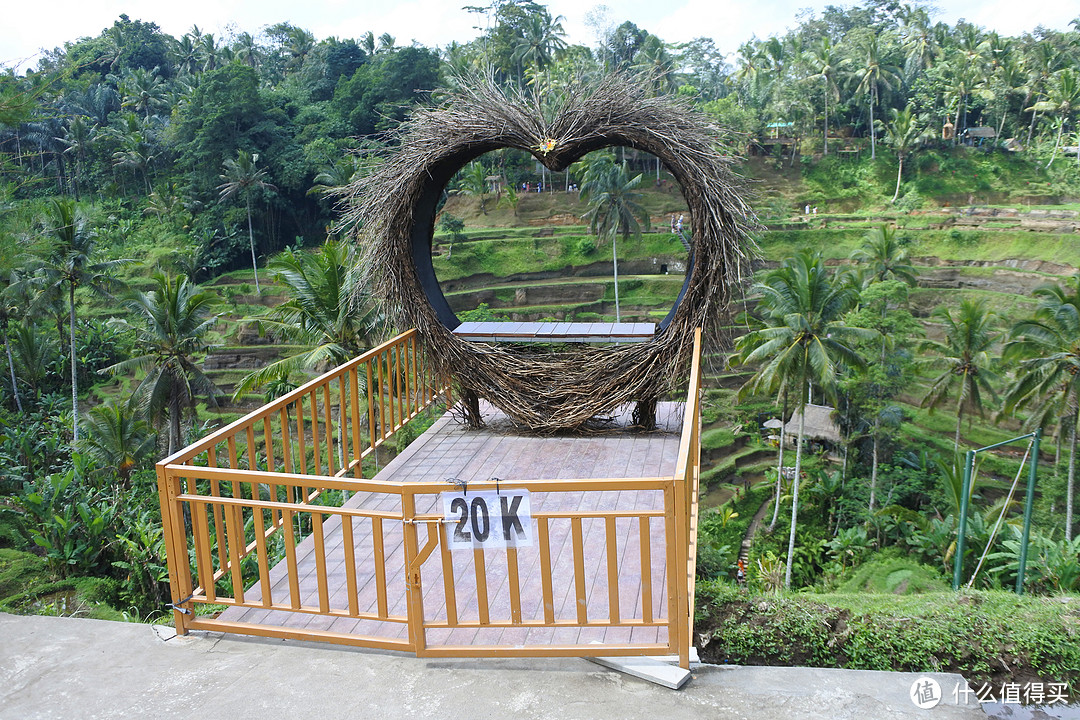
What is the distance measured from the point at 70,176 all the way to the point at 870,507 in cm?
4729

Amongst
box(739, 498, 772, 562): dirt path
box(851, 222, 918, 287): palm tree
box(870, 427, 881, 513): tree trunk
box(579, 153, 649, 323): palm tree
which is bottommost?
box(739, 498, 772, 562): dirt path

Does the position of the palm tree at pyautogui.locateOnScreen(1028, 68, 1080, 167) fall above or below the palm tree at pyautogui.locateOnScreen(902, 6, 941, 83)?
below

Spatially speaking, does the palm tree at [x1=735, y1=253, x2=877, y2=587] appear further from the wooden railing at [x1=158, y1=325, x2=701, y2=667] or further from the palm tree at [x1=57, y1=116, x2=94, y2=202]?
the palm tree at [x1=57, y1=116, x2=94, y2=202]

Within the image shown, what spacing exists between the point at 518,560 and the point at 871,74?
2092 inches

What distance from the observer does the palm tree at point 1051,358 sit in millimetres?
20516

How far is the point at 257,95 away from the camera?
46656 millimetres

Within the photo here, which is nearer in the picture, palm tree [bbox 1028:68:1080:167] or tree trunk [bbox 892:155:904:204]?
palm tree [bbox 1028:68:1080:167]

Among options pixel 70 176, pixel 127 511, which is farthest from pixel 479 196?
pixel 127 511

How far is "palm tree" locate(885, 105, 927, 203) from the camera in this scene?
46156 mm

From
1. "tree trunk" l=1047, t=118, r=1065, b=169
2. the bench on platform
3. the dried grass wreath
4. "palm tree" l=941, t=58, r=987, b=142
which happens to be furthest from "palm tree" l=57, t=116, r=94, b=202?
"tree trunk" l=1047, t=118, r=1065, b=169

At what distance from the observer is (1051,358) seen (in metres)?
20.7

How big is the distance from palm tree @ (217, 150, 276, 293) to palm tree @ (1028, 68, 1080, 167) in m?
42.2

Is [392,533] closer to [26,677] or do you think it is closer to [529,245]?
[26,677]

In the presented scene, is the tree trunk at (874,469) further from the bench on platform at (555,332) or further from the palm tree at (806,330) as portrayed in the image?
the bench on platform at (555,332)
